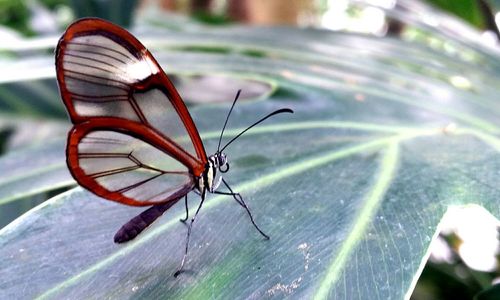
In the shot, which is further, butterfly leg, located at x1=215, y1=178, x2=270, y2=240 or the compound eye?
the compound eye

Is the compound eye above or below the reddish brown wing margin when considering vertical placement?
below

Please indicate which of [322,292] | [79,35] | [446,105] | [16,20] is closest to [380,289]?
[322,292]

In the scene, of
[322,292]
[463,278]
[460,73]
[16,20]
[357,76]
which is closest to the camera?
[322,292]

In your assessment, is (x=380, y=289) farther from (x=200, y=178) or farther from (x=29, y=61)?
(x=29, y=61)

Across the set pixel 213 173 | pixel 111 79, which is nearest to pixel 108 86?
pixel 111 79
